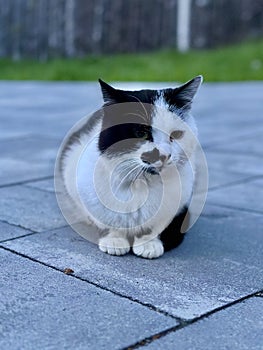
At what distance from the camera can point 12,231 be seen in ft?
9.27

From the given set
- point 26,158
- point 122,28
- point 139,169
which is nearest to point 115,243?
point 139,169

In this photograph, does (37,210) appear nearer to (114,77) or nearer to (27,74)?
(114,77)

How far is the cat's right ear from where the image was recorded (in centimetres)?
241

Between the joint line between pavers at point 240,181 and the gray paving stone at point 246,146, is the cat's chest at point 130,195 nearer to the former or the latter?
the joint line between pavers at point 240,181

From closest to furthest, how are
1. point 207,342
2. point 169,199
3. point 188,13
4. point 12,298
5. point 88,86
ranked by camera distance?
point 207,342 < point 12,298 < point 169,199 < point 88,86 < point 188,13

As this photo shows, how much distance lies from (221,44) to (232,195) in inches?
423

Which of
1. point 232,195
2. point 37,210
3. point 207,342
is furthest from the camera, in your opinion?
point 232,195

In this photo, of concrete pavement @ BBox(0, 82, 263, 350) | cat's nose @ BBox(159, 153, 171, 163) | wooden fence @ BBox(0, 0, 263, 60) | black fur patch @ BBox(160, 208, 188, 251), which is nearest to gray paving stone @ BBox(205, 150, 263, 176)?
concrete pavement @ BBox(0, 82, 263, 350)

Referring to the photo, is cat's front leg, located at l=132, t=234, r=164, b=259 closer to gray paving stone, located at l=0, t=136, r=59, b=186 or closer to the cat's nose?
the cat's nose

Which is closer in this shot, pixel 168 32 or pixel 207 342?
pixel 207 342

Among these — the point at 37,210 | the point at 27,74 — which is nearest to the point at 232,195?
the point at 37,210

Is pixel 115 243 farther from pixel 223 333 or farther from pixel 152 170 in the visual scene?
pixel 223 333

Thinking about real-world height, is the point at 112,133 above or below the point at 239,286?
above

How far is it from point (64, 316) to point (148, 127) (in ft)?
2.55
